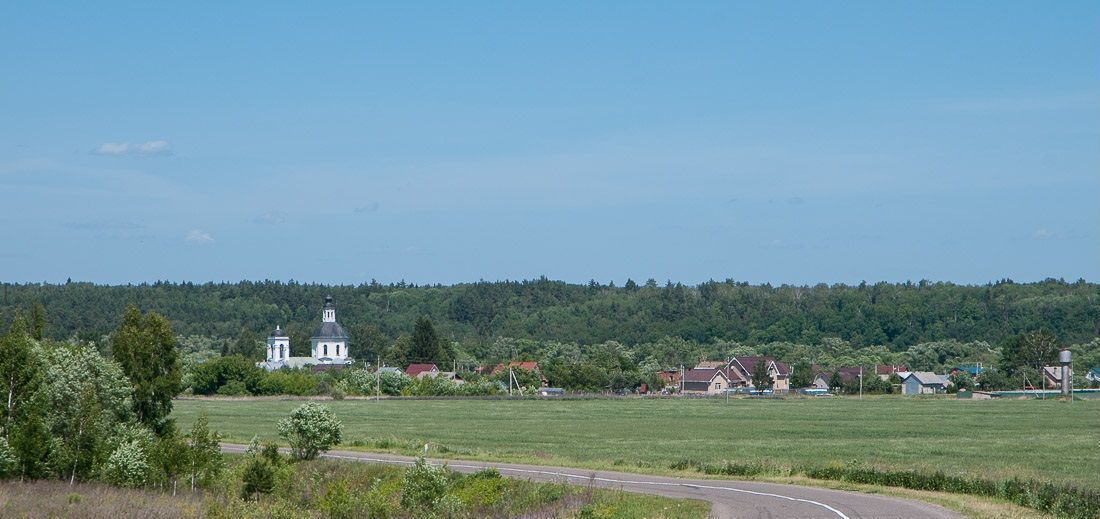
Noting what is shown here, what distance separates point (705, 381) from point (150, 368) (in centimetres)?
11604

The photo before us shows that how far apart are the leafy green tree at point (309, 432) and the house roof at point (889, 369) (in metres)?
129

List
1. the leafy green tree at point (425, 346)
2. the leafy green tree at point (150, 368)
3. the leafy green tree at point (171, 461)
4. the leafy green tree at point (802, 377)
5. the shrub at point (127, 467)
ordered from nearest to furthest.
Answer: the leafy green tree at point (171, 461), the shrub at point (127, 467), the leafy green tree at point (150, 368), the leafy green tree at point (802, 377), the leafy green tree at point (425, 346)

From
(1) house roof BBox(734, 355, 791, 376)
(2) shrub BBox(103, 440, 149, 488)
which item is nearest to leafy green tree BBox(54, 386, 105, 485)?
(2) shrub BBox(103, 440, 149, 488)

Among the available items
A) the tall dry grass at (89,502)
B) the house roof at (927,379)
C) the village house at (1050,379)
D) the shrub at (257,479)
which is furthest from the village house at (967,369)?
the tall dry grass at (89,502)

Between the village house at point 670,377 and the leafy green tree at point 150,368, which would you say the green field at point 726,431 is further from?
the village house at point 670,377

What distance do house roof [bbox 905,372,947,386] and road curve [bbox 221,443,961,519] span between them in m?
126

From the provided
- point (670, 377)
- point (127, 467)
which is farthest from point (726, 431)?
point (670, 377)

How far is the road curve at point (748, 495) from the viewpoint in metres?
A: 32.1

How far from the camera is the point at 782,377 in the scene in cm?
17262

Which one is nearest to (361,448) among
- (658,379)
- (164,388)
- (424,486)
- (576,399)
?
(164,388)

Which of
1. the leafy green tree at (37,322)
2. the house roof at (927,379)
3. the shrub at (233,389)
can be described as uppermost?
the leafy green tree at (37,322)

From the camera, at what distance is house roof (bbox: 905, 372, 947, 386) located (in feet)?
543

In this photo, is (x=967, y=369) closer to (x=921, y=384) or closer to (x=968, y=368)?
(x=968, y=368)

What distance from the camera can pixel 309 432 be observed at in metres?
52.6
